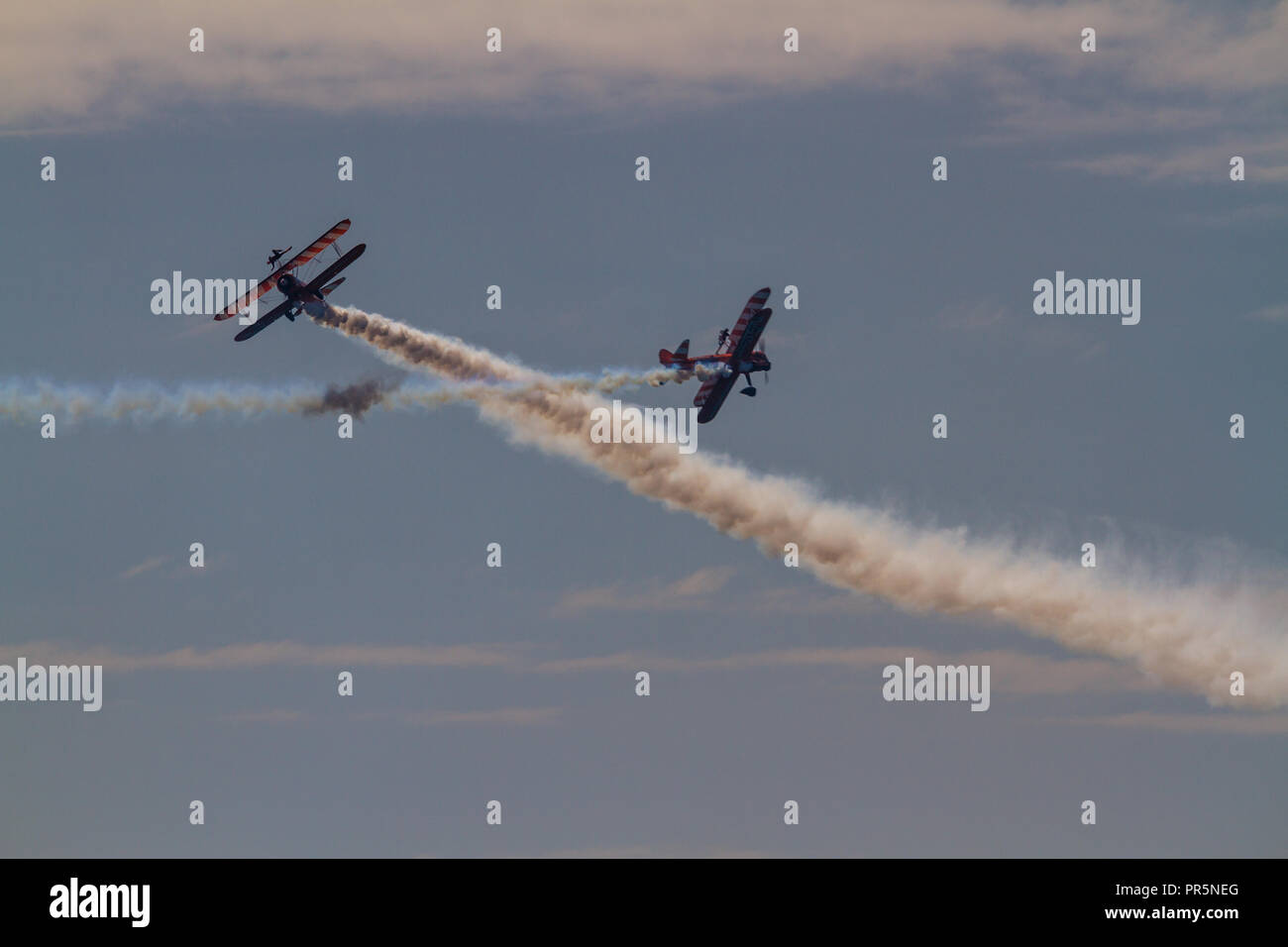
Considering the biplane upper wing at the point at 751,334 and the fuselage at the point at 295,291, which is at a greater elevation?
the fuselage at the point at 295,291

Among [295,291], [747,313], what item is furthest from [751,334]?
[295,291]

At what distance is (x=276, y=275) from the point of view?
5901 inches

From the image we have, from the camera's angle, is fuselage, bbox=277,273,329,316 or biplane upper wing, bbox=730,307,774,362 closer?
biplane upper wing, bbox=730,307,774,362

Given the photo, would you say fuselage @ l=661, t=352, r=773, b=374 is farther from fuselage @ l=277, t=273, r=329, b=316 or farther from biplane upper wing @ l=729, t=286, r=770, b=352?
fuselage @ l=277, t=273, r=329, b=316

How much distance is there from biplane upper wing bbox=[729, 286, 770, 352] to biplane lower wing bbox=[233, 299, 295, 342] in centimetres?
2237

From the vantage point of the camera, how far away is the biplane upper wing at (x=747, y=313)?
145875 millimetres

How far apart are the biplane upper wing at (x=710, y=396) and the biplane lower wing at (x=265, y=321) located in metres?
21.1

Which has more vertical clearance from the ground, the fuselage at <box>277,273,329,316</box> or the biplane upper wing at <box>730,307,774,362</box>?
the fuselage at <box>277,273,329,316</box>

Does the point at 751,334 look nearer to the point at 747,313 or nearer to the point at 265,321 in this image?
the point at 747,313

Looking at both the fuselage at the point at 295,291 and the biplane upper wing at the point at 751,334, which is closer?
the biplane upper wing at the point at 751,334

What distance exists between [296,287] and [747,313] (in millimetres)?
22789

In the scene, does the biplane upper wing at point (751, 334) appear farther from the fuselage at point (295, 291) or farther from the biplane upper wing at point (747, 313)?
the fuselage at point (295, 291)

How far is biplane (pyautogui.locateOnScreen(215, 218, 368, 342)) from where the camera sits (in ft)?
490

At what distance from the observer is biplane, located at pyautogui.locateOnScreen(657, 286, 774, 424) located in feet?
479
